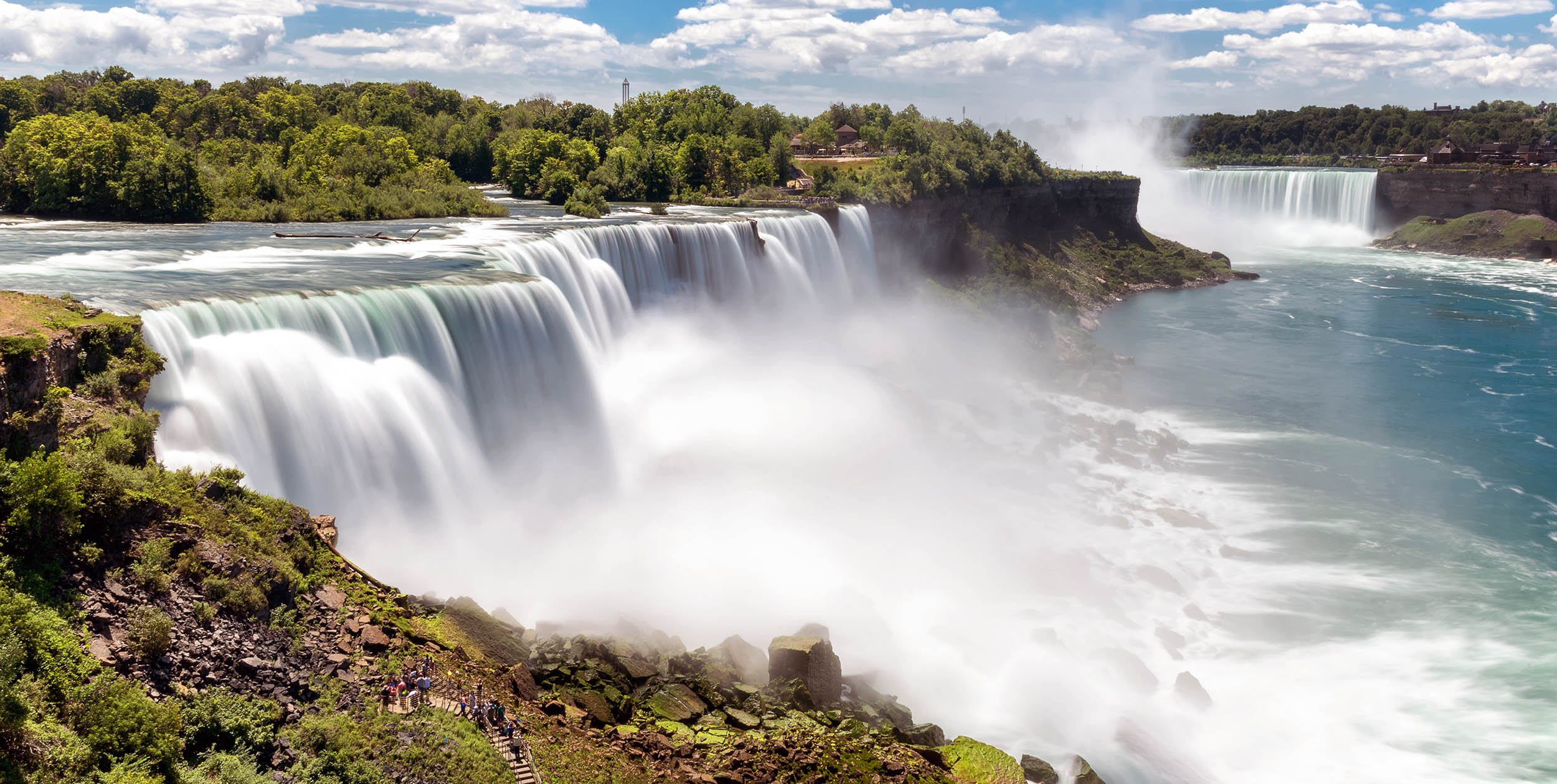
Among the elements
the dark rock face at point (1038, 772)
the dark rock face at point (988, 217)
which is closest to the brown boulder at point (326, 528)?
the dark rock face at point (1038, 772)

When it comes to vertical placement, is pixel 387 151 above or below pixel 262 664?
above

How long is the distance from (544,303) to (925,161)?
1544 inches

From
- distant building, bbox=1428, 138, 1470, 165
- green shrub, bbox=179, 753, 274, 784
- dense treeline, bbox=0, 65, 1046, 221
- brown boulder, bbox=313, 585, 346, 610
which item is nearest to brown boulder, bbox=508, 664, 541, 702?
brown boulder, bbox=313, 585, 346, 610

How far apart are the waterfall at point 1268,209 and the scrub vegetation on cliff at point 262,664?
87.5 m

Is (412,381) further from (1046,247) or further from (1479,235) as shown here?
(1479,235)

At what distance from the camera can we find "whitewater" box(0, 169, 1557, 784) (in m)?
20.2

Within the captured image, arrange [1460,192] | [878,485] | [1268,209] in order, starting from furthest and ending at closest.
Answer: [1268,209]
[1460,192]
[878,485]

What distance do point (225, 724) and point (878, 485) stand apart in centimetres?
2175

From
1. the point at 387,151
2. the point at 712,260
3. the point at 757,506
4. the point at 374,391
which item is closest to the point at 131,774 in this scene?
the point at 374,391

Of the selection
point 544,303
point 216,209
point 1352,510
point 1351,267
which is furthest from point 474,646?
point 1351,267

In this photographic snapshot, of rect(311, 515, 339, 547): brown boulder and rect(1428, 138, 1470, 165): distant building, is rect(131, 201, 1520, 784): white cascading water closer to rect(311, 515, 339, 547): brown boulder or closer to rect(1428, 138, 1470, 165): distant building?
rect(311, 515, 339, 547): brown boulder

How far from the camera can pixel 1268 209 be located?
334ft

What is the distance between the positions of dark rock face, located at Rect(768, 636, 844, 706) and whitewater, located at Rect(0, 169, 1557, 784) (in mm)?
2748

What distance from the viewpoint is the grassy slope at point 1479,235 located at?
279 ft
